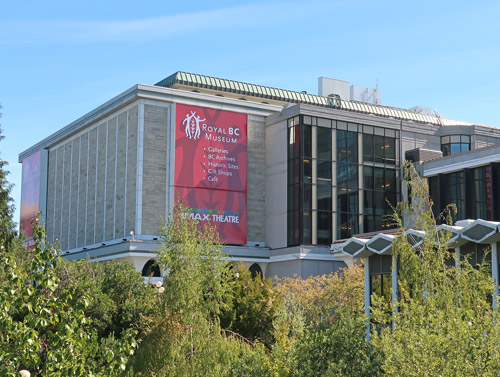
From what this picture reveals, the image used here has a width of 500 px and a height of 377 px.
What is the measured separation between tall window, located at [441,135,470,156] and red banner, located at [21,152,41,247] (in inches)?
1836

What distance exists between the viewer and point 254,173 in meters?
67.3

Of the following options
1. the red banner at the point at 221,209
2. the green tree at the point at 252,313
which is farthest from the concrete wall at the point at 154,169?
the green tree at the point at 252,313

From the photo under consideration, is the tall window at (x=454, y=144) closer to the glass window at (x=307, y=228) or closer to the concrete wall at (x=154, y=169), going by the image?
the glass window at (x=307, y=228)

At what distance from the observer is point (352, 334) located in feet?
68.6

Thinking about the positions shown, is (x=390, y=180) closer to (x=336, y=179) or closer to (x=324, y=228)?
(x=336, y=179)

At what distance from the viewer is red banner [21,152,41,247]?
279 feet

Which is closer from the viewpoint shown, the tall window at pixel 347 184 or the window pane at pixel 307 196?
the window pane at pixel 307 196

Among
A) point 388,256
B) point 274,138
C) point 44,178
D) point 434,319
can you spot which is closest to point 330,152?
point 274,138

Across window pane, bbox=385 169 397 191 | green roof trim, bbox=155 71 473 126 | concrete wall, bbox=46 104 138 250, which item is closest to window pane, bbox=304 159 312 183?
window pane, bbox=385 169 397 191

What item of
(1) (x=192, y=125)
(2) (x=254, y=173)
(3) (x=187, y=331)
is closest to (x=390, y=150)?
(2) (x=254, y=173)

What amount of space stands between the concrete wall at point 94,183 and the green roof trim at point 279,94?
10185 mm

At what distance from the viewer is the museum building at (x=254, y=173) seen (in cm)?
6219

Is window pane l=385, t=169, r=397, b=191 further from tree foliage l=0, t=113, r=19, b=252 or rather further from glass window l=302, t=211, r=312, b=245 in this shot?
tree foliage l=0, t=113, r=19, b=252

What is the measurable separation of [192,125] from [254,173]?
768 centimetres
